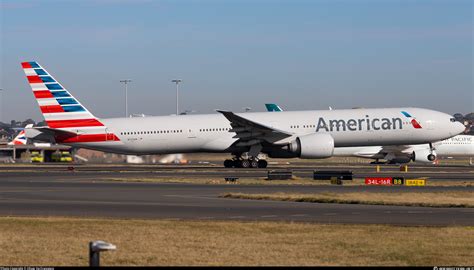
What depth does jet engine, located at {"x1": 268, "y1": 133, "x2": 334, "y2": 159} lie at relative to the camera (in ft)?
200

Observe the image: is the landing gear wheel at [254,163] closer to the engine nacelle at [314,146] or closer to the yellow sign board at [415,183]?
the engine nacelle at [314,146]

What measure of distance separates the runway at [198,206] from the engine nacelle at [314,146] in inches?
777

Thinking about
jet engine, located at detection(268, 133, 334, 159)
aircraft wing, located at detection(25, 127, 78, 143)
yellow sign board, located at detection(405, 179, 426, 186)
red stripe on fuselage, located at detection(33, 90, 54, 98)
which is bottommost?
yellow sign board, located at detection(405, 179, 426, 186)

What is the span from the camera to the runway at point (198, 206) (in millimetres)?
25516

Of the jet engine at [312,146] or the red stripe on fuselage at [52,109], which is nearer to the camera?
the jet engine at [312,146]

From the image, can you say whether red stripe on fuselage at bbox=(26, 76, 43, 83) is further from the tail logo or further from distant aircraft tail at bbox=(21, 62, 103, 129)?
the tail logo

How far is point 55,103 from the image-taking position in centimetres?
6288

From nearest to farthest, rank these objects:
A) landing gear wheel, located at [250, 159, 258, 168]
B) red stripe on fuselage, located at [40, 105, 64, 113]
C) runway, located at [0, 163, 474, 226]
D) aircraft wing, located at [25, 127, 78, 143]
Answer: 1. runway, located at [0, 163, 474, 226]
2. aircraft wing, located at [25, 127, 78, 143]
3. red stripe on fuselage, located at [40, 105, 64, 113]
4. landing gear wheel, located at [250, 159, 258, 168]

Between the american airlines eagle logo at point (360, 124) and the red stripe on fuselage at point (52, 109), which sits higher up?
the red stripe on fuselage at point (52, 109)

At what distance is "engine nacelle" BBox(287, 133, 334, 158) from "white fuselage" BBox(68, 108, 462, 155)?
1.09 m

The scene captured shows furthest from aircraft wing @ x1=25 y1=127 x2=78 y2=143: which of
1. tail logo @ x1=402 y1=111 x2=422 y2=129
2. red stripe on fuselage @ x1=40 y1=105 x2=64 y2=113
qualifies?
tail logo @ x1=402 y1=111 x2=422 y2=129

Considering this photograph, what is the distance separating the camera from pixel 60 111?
2470 inches

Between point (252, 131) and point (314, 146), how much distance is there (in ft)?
15.8

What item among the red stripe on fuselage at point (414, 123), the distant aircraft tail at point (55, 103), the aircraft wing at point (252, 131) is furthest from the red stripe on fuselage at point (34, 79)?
the red stripe on fuselage at point (414, 123)
